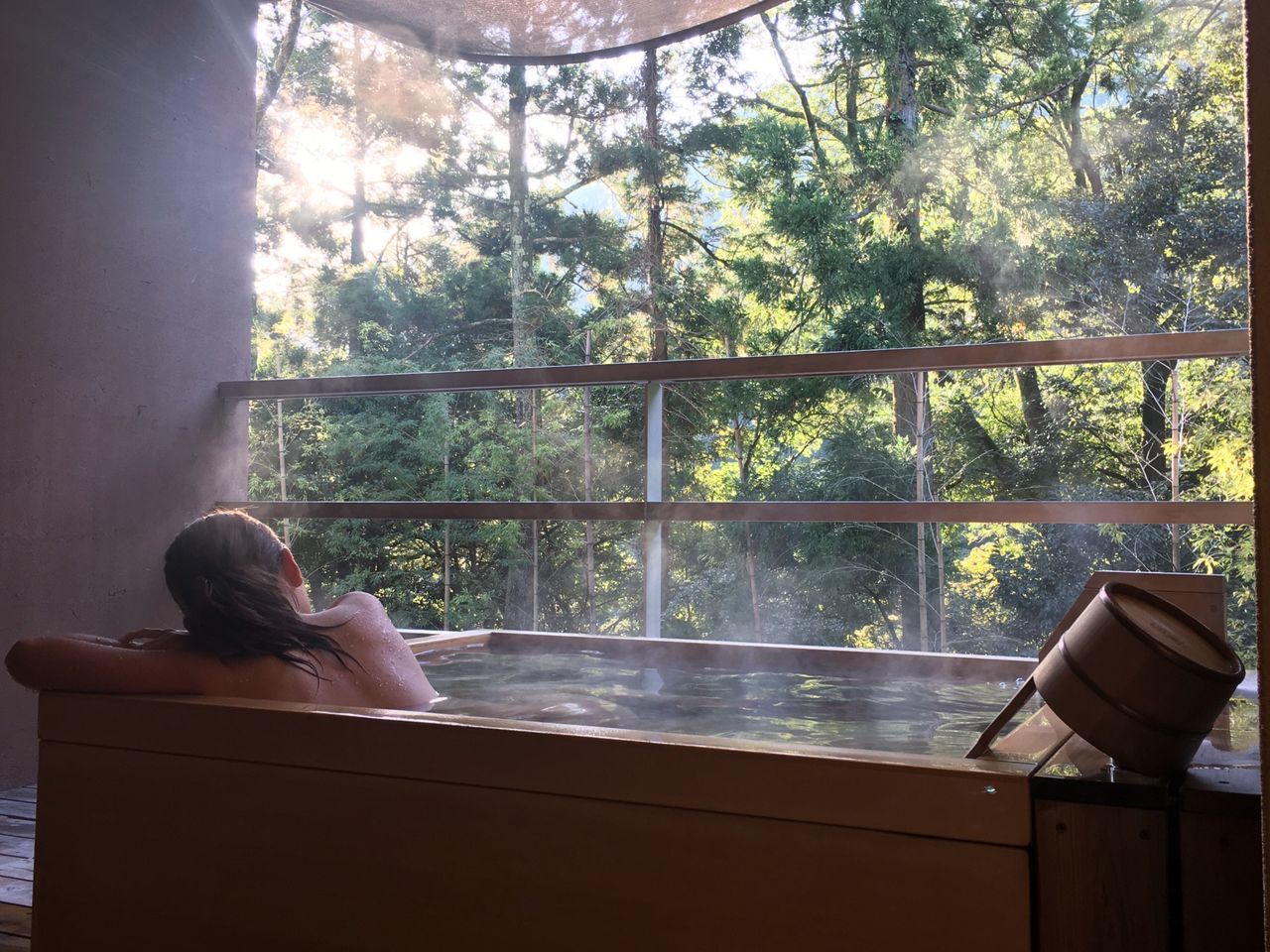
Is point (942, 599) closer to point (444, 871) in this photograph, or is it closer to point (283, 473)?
point (444, 871)

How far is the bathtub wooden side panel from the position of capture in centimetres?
91

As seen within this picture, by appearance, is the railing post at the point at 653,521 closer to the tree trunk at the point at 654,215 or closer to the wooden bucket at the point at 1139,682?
the wooden bucket at the point at 1139,682

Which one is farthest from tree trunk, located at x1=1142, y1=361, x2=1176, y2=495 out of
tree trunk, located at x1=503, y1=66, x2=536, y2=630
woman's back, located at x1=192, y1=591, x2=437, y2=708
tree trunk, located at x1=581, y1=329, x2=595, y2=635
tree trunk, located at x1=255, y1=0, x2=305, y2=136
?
tree trunk, located at x1=255, y1=0, x2=305, y2=136

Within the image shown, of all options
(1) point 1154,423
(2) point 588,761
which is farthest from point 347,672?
(1) point 1154,423

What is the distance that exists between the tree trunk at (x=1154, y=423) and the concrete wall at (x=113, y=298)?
6077 millimetres

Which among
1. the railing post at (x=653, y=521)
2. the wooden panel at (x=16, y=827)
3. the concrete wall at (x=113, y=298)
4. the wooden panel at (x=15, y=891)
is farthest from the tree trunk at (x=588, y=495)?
the wooden panel at (x=15, y=891)

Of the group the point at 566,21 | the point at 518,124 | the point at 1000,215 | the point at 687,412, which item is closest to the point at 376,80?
the point at 518,124

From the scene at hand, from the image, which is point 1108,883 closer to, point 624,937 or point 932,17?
point 624,937

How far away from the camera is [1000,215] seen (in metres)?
8.23

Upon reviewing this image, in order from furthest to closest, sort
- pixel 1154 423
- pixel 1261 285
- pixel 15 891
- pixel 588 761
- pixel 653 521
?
pixel 1154 423, pixel 653 521, pixel 15 891, pixel 588 761, pixel 1261 285

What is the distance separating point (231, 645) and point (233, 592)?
8 cm

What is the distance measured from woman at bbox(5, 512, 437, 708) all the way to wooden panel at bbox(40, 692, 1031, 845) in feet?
0.13

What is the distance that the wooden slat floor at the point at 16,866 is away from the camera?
1.58 meters

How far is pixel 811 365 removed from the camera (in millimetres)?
2471
